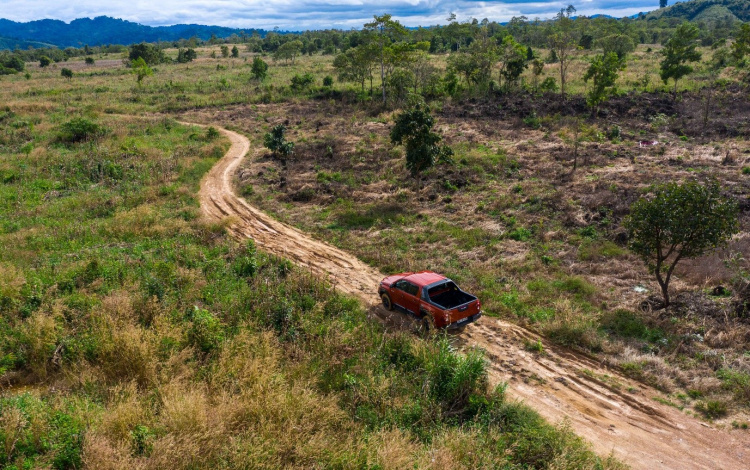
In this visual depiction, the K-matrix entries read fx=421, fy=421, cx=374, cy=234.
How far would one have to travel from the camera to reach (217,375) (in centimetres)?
Result: 927

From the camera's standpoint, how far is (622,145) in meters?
27.4

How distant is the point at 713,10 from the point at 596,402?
17442 centimetres

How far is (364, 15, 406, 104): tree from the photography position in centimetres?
3928

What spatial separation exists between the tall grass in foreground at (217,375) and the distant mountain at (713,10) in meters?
152

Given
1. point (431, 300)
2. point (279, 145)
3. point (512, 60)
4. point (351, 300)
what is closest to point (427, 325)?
point (431, 300)

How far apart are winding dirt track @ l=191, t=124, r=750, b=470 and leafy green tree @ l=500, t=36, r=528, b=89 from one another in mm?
36158

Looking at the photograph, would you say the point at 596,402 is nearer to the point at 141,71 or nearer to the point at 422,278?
the point at 422,278

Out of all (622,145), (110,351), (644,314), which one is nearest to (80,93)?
(110,351)

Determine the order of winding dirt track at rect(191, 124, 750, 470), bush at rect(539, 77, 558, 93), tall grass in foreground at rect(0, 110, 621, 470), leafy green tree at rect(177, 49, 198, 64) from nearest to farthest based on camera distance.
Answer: tall grass in foreground at rect(0, 110, 621, 470) → winding dirt track at rect(191, 124, 750, 470) → bush at rect(539, 77, 558, 93) → leafy green tree at rect(177, 49, 198, 64)

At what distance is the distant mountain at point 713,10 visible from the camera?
123 m

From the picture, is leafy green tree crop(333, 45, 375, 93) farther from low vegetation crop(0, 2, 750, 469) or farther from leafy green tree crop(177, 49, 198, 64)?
leafy green tree crop(177, 49, 198, 64)

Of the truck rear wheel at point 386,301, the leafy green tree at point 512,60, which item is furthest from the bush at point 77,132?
the leafy green tree at point 512,60

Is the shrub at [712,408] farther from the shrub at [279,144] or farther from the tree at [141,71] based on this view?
the tree at [141,71]

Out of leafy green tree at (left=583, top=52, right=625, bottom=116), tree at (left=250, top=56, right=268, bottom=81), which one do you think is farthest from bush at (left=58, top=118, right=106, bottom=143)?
leafy green tree at (left=583, top=52, right=625, bottom=116)
